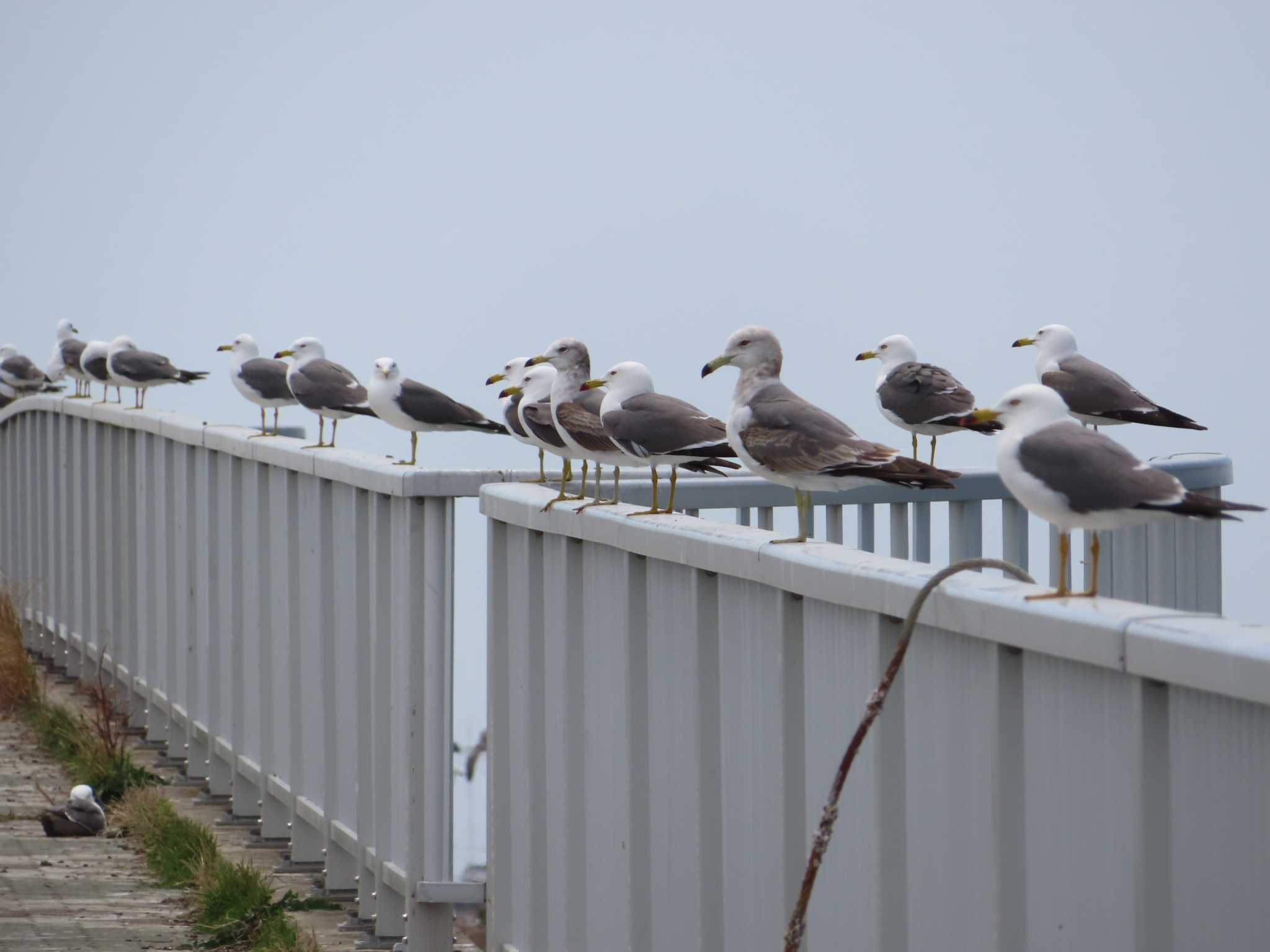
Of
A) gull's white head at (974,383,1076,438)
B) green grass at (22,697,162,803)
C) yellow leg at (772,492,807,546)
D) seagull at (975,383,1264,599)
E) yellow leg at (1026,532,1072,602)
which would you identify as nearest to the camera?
yellow leg at (1026,532,1072,602)

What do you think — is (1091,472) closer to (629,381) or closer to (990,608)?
(990,608)

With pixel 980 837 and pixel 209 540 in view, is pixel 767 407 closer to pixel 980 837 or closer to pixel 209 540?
pixel 980 837

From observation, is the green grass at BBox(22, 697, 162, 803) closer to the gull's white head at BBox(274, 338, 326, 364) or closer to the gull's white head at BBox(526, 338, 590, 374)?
the gull's white head at BBox(274, 338, 326, 364)

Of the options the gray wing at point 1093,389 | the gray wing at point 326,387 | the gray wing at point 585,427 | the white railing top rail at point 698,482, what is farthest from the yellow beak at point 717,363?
the gray wing at point 326,387

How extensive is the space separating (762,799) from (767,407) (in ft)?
4.13

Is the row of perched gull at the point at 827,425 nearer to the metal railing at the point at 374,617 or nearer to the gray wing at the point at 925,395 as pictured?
the gray wing at the point at 925,395

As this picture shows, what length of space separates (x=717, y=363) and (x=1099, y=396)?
1.55 meters

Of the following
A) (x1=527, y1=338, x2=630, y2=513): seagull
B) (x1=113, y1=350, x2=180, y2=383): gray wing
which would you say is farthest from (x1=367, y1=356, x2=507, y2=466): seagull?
(x1=113, y1=350, x2=180, y2=383): gray wing

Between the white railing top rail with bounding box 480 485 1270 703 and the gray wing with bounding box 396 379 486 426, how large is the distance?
3.56 meters

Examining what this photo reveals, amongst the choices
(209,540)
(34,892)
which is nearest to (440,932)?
(34,892)

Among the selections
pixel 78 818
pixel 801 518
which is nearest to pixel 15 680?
pixel 78 818

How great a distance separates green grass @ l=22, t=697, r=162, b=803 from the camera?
861 cm

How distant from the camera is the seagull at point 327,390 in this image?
32.4 feet

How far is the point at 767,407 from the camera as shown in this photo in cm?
473
